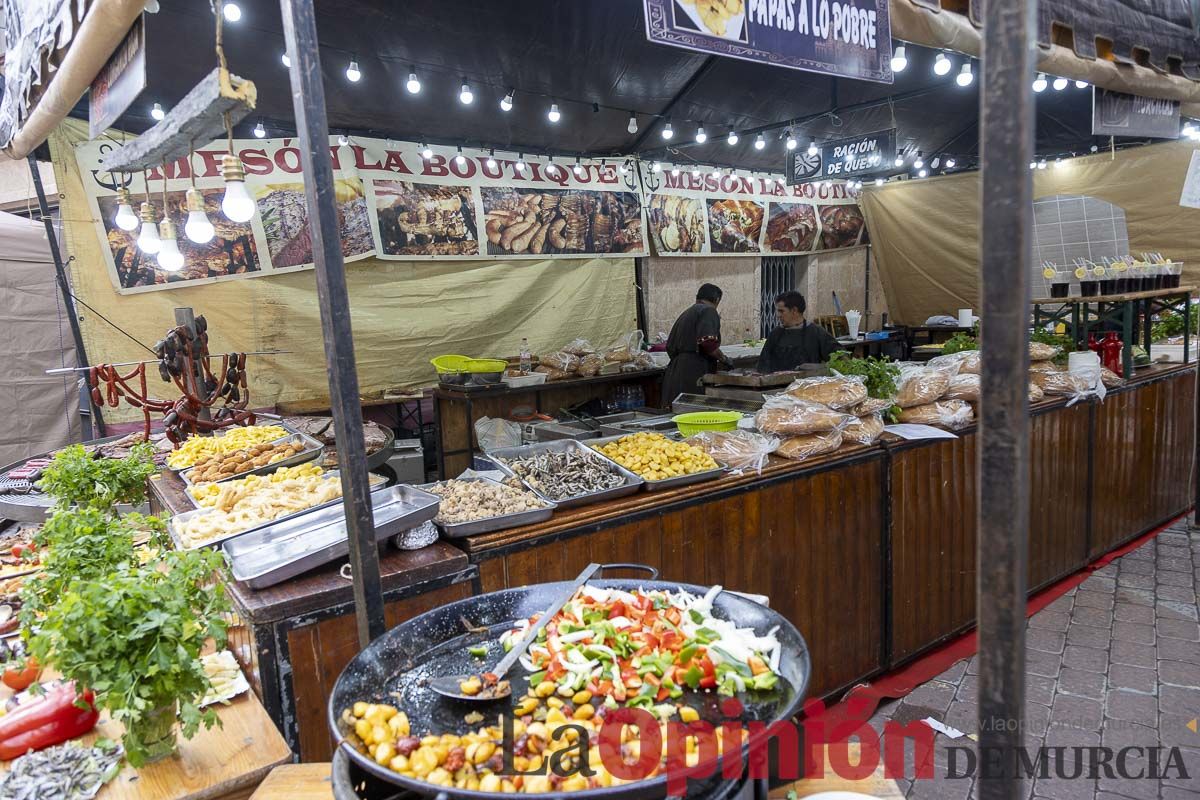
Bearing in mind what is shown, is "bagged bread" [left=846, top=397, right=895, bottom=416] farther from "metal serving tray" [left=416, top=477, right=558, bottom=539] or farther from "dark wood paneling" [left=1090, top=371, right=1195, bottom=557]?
"dark wood paneling" [left=1090, top=371, right=1195, bottom=557]

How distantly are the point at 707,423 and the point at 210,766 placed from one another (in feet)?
9.81

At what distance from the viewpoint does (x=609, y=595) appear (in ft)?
6.27

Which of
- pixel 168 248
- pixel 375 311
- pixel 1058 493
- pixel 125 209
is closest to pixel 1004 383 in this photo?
pixel 168 248

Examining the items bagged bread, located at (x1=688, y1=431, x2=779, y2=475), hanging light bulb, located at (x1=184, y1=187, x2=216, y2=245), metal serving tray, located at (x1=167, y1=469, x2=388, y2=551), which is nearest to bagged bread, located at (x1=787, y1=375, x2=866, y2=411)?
bagged bread, located at (x1=688, y1=431, x2=779, y2=475)

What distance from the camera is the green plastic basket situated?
4.18 metres

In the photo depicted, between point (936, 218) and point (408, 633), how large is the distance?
11.9 meters

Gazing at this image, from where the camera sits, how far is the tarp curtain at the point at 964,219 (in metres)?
9.44

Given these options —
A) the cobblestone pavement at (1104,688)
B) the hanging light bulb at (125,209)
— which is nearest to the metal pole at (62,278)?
the hanging light bulb at (125,209)

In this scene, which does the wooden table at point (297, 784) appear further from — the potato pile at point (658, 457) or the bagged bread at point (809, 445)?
the bagged bread at point (809, 445)

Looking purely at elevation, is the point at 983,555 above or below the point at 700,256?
below

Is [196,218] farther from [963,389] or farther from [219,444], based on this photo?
[963,389]

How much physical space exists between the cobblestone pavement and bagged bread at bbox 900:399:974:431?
138cm

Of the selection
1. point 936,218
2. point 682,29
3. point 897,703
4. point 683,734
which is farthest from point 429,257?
point 936,218

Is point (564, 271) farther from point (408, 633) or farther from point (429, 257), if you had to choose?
point (408, 633)
